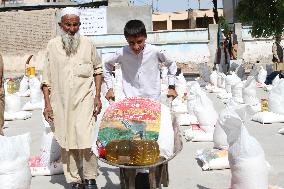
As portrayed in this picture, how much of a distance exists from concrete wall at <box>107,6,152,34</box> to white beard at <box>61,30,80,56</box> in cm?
2195

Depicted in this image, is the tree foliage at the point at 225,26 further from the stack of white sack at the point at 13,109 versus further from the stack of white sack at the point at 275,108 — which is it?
the stack of white sack at the point at 275,108

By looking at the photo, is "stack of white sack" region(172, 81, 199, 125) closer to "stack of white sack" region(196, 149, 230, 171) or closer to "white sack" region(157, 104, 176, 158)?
"stack of white sack" region(196, 149, 230, 171)

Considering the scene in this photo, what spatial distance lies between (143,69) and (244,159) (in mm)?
1094

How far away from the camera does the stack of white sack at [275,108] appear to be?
7.87m

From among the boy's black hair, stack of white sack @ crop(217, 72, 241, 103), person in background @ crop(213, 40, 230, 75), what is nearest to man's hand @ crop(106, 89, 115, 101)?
the boy's black hair

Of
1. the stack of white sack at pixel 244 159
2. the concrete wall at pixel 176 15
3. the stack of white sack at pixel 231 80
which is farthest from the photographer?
the concrete wall at pixel 176 15

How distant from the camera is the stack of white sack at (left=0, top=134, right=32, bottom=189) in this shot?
3.71m

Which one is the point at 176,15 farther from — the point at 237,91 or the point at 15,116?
the point at 15,116

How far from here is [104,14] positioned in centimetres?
2619

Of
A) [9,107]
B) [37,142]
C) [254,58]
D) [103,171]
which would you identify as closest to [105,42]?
[254,58]

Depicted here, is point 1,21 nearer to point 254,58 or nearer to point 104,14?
point 104,14

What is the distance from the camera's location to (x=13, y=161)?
3758 millimetres

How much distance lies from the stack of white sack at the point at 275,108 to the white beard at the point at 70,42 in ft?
14.7

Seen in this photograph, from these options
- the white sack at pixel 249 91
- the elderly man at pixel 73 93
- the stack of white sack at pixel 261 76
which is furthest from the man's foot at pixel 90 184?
the stack of white sack at pixel 261 76
